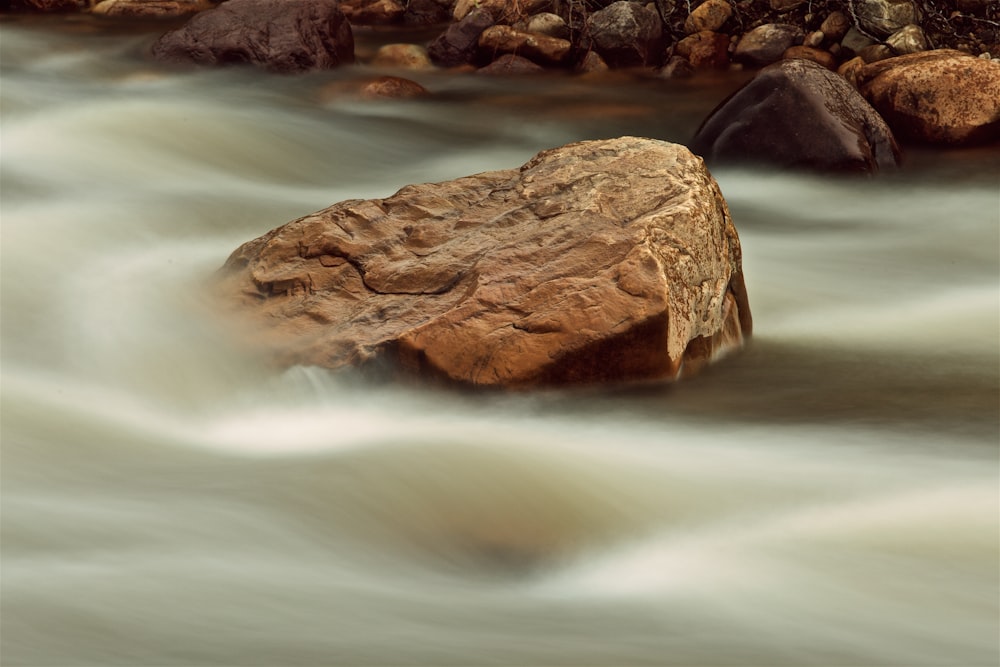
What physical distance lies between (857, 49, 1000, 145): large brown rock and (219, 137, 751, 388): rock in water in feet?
10.3

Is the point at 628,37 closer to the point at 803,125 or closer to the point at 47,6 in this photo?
the point at 803,125

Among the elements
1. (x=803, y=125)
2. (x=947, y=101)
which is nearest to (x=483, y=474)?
(x=803, y=125)

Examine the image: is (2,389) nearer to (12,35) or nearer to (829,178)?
(829,178)

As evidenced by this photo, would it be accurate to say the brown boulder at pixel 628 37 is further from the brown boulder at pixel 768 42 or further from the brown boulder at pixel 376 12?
the brown boulder at pixel 376 12

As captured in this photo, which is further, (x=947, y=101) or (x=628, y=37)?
(x=628, y=37)

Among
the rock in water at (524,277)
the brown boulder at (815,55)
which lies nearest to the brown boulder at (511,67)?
the brown boulder at (815,55)

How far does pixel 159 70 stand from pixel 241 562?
636cm

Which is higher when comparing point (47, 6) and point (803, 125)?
point (803, 125)

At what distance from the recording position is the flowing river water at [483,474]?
2180 millimetres

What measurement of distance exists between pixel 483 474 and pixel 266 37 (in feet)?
19.7

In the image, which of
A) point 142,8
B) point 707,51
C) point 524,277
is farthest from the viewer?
point 142,8

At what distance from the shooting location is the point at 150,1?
9969 mm

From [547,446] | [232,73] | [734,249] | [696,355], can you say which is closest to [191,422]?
[547,446]

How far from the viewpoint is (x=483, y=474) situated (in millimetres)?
3061
